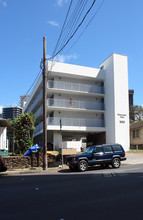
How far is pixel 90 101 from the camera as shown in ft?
113

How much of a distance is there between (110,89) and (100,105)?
3.14 meters

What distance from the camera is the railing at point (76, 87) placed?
31531 millimetres

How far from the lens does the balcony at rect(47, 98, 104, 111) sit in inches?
1242

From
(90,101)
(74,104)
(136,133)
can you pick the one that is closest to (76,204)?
(74,104)

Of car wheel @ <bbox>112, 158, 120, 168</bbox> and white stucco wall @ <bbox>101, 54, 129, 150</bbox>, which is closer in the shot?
Answer: car wheel @ <bbox>112, 158, 120, 168</bbox>

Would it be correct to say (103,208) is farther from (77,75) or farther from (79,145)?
(77,75)

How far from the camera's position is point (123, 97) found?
32.4m

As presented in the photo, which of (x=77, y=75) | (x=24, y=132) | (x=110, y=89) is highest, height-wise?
(x=77, y=75)

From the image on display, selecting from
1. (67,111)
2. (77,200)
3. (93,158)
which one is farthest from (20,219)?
(67,111)

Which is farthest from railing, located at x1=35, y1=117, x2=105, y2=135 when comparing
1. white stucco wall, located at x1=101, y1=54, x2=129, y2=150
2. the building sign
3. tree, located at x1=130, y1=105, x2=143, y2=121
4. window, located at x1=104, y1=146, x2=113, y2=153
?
tree, located at x1=130, y1=105, x2=143, y2=121

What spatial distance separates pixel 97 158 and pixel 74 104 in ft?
57.9

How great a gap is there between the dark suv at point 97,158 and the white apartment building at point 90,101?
1498cm

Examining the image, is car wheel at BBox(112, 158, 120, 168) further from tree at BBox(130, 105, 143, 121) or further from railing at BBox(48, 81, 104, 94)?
tree at BBox(130, 105, 143, 121)

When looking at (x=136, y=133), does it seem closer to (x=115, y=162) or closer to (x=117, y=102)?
(x=117, y=102)
